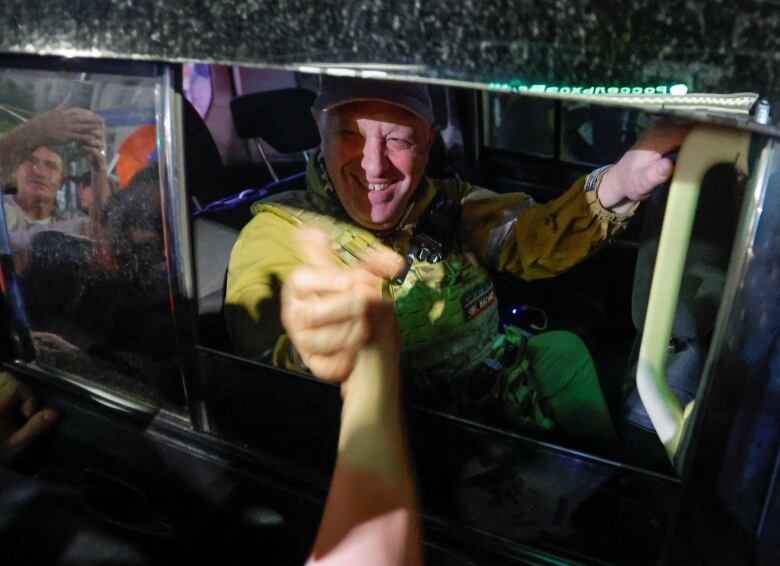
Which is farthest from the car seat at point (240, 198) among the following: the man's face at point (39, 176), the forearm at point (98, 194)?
the man's face at point (39, 176)

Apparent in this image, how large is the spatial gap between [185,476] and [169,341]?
0.36 metres

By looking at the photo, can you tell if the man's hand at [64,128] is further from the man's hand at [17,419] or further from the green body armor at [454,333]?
the man's hand at [17,419]

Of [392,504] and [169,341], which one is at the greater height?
[392,504]

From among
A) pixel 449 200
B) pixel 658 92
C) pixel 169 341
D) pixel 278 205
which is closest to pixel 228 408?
pixel 169 341

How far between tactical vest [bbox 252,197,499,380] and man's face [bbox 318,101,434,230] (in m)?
0.06

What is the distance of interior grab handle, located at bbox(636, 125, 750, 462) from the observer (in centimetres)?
102

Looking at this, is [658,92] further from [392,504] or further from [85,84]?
[85,84]

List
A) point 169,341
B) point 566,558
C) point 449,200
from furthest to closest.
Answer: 1. point 449,200
2. point 169,341
3. point 566,558

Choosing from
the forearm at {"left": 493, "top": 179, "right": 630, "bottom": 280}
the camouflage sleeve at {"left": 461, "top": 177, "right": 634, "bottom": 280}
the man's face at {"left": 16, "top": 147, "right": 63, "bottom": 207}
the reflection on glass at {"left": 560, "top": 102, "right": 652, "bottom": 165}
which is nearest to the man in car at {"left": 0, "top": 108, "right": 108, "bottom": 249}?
the man's face at {"left": 16, "top": 147, "right": 63, "bottom": 207}

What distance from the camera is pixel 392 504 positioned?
0.92m

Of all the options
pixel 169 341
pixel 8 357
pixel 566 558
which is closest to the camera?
pixel 566 558

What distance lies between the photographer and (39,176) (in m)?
1.66

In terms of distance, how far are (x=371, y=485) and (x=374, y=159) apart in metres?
0.99

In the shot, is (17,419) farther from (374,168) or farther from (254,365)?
(374,168)
